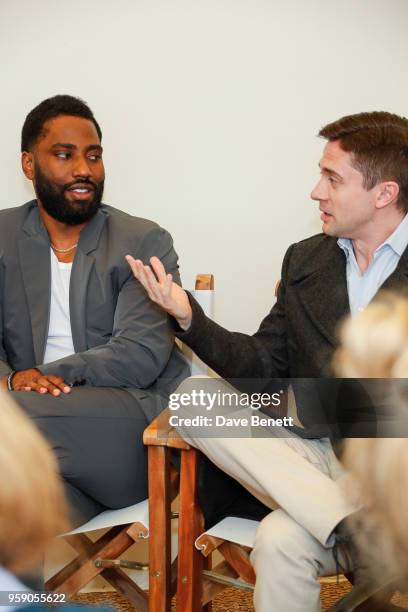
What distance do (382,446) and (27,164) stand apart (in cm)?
129

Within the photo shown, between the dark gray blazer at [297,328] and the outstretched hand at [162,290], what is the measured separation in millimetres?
24

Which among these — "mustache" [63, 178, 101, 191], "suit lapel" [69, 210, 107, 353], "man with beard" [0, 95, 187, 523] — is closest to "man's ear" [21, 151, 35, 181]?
"man with beard" [0, 95, 187, 523]

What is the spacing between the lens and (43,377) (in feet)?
6.04

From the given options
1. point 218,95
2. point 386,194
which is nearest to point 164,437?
point 386,194

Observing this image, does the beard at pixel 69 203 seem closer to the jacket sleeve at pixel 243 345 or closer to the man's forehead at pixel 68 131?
the man's forehead at pixel 68 131

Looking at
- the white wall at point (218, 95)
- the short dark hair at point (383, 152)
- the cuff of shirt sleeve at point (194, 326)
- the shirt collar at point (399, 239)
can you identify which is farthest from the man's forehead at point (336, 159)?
the white wall at point (218, 95)

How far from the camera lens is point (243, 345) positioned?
182cm

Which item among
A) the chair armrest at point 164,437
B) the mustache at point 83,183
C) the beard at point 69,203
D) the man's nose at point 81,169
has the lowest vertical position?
the chair armrest at point 164,437

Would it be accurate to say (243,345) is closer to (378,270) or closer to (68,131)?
(378,270)

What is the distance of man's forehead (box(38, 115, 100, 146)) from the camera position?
212cm

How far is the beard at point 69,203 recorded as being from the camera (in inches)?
83.5

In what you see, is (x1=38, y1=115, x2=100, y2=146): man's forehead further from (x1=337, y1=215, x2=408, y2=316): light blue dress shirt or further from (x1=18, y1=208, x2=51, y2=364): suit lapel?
(x1=337, y1=215, x2=408, y2=316): light blue dress shirt

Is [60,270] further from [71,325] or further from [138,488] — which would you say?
[138,488]

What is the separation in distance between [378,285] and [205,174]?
2.59 ft
